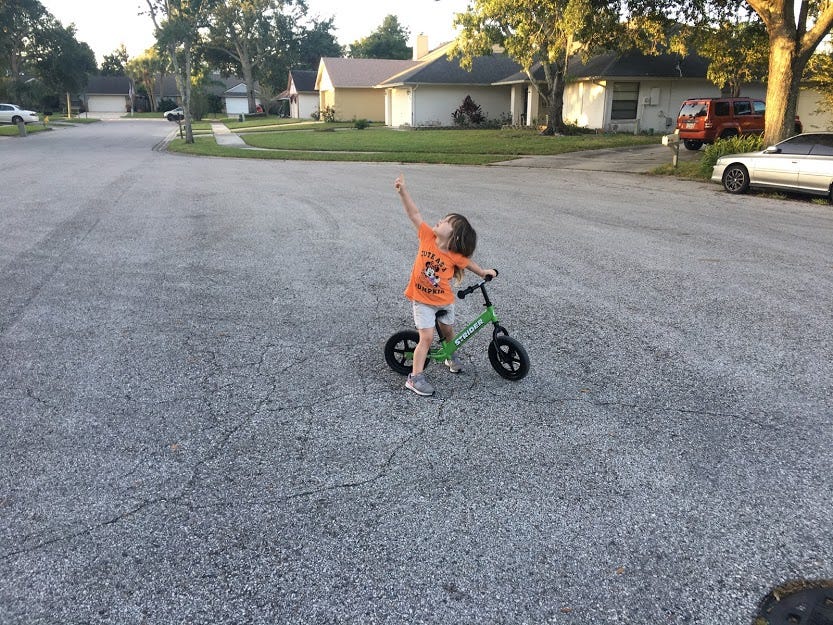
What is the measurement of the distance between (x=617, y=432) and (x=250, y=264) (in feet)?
17.7

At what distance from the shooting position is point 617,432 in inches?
160

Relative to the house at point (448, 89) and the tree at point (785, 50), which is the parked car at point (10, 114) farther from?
the tree at point (785, 50)

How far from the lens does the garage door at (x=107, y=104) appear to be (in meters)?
99.4

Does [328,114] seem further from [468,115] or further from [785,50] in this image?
[785,50]

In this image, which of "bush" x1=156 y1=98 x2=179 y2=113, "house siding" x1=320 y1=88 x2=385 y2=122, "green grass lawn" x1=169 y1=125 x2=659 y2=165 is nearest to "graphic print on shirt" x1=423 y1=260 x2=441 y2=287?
"green grass lawn" x1=169 y1=125 x2=659 y2=165

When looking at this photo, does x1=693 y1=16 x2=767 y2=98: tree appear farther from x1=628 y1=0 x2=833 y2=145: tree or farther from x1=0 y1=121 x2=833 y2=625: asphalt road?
x1=0 y1=121 x2=833 y2=625: asphalt road

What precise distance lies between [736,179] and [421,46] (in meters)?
43.5

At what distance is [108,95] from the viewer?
3903 inches

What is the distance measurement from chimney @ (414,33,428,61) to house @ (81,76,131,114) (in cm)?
6224

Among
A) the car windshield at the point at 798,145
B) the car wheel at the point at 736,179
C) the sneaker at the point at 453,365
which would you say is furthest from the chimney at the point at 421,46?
the sneaker at the point at 453,365

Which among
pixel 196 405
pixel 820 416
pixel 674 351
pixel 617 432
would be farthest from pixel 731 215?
pixel 196 405

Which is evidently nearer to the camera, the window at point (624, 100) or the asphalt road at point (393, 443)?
the asphalt road at point (393, 443)

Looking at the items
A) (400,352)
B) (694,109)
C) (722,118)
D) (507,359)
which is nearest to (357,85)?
(694,109)

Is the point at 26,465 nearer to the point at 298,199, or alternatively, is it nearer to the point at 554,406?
the point at 554,406
